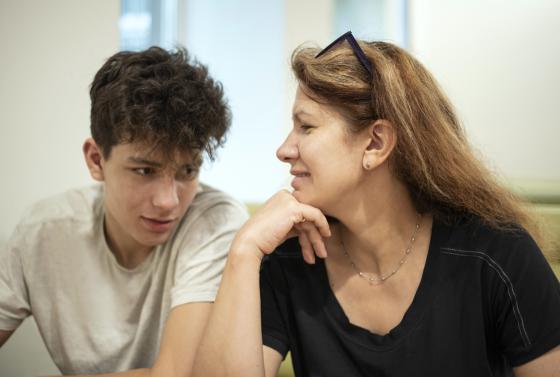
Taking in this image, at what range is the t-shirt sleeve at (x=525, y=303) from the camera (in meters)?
0.97

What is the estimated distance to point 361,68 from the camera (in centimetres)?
109

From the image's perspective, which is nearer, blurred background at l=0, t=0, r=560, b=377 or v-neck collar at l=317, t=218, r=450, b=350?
v-neck collar at l=317, t=218, r=450, b=350

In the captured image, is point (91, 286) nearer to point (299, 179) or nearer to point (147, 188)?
point (147, 188)

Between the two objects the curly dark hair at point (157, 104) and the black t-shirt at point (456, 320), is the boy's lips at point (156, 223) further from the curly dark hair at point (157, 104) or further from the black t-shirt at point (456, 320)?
→ the black t-shirt at point (456, 320)

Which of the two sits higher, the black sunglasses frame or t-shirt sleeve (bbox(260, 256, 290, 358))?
the black sunglasses frame

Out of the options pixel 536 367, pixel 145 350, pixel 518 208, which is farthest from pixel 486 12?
pixel 145 350

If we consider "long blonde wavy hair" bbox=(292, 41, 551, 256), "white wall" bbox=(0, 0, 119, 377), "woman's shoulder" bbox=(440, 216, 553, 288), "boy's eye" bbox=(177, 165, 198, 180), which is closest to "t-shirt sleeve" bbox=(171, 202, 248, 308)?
"boy's eye" bbox=(177, 165, 198, 180)

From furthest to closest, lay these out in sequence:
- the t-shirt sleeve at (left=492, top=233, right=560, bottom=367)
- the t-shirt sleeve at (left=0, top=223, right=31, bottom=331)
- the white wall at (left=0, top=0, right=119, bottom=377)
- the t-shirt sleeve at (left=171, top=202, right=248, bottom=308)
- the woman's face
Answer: the white wall at (left=0, top=0, right=119, bottom=377) < the t-shirt sleeve at (left=0, top=223, right=31, bottom=331) < the t-shirt sleeve at (left=171, top=202, right=248, bottom=308) < the woman's face < the t-shirt sleeve at (left=492, top=233, right=560, bottom=367)

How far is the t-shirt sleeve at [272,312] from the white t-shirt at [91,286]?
0.18m

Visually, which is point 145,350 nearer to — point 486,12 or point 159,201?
point 159,201

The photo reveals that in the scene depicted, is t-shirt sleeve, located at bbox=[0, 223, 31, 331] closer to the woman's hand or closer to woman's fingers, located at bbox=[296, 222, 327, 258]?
the woman's hand

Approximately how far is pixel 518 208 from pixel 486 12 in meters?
1.32

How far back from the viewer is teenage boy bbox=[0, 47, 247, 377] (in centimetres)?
125

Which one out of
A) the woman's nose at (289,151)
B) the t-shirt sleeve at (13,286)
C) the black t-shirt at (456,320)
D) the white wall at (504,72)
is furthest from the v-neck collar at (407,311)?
the white wall at (504,72)
